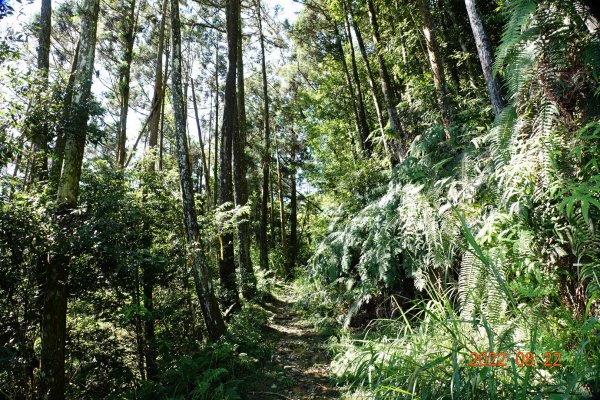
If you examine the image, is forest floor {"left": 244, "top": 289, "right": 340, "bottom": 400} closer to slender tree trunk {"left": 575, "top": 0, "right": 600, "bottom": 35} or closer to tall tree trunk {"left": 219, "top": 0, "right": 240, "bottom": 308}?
tall tree trunk {"left": 219, "top": 0, "right": 240, "bottom": 308}

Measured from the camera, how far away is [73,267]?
13.4 feet

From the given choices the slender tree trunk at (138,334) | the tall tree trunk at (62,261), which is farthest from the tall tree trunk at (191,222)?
the tall tree trunk at (62,261)

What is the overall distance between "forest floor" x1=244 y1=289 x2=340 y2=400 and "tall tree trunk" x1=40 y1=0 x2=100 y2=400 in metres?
2.17

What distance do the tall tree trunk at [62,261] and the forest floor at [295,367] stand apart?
217 centimetres

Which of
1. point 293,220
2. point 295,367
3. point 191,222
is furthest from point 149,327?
point 293,220

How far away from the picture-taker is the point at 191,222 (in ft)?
17.4

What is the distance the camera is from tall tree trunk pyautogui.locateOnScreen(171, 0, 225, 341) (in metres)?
5.18

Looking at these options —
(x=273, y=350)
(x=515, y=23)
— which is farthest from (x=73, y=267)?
(x=515, y=23)

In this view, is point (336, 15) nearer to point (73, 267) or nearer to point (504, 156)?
point (504, 156)

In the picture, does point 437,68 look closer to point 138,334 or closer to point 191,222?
point 191,222

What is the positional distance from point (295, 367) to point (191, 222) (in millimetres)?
2689

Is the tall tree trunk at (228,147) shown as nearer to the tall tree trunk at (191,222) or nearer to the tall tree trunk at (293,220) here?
the tall tree trunk at (191,222)

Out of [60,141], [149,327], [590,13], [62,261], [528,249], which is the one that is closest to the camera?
[590,13]

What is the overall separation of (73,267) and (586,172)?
516 centimetres
